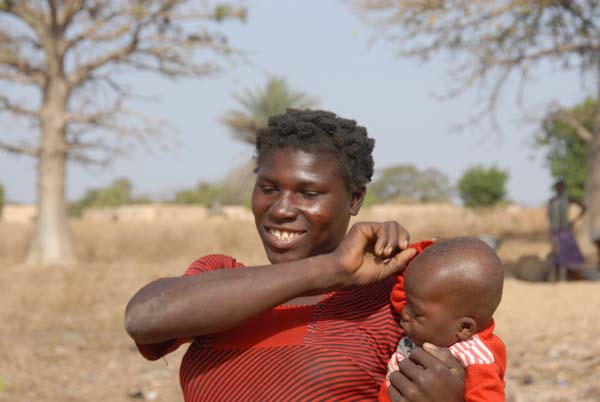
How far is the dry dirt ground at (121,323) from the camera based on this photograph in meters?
5.26

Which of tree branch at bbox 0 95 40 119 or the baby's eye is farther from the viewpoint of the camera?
tree branch at bbox 0 95 40 119

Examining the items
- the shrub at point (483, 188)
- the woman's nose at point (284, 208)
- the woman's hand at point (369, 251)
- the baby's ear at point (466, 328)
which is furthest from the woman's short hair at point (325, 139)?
the shrub at point (483, 188)

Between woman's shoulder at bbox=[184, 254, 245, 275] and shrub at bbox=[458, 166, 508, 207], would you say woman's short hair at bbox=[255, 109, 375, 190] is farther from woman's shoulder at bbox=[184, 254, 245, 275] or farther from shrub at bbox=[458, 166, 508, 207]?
shrub at bbox=[458, 166, 508, 207]

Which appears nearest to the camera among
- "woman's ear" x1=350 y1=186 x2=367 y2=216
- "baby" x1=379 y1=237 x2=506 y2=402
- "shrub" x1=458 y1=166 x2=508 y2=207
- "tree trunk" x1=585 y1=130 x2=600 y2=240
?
"baby" x1=379 y1=237 x2=506 y2=402

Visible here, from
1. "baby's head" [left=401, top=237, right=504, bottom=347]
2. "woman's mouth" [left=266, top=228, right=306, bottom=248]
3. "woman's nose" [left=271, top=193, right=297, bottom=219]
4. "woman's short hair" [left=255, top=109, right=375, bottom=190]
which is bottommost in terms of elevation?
"baby's head" [left=401, top=237, right=504, bottom=347]

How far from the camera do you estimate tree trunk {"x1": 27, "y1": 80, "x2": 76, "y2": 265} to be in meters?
12.7

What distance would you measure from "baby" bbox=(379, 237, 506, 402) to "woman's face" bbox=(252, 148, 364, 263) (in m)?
0.25

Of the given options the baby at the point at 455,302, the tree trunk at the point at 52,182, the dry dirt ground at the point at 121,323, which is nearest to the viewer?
the baby at the point at 455,302

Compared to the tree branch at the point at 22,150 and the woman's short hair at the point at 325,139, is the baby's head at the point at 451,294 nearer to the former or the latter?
the woman's short hair at the point at 325,139

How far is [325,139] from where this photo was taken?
182cm

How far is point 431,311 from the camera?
1.70 meters

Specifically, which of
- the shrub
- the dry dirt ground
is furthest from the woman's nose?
the shrub

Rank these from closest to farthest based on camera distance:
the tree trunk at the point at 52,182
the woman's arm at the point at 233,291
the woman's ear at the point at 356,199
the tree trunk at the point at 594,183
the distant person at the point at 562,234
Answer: the woman's arm at the point at 233,291 → the woman's ear at the point at 356,199 → the distant person at the point at 562,234 → the tree trunk at the point at 52,182 → the tree trunk at the point at 594,183

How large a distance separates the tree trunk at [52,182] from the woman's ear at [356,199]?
38.2ft
